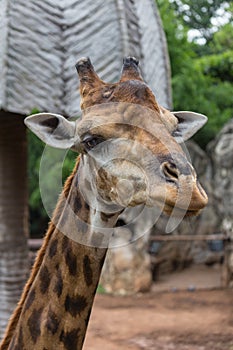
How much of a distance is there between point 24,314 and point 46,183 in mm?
470

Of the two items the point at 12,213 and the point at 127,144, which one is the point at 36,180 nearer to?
the point at 12,213

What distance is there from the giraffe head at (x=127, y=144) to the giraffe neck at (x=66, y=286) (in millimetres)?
110

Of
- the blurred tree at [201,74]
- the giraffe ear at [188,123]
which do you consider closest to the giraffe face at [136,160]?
the giraffe ear at [188,123]

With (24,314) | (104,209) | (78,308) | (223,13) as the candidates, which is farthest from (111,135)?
(223,13)

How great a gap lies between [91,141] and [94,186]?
162 mm

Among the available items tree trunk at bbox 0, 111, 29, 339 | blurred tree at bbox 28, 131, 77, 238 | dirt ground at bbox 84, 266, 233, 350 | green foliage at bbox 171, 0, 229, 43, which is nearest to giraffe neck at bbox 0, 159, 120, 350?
tree trunk at bbox 0, 111, 29, 339

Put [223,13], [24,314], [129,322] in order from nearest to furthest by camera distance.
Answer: [24,314]
[129,322]
[223,13]

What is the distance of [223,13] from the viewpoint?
43.0ft

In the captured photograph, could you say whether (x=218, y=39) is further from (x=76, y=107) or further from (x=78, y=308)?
(x=78, y=308)

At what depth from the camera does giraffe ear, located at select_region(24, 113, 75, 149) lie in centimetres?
178

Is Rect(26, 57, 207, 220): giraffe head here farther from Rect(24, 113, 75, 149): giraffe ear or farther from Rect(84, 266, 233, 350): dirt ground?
Rect(84, 266, 233, 350): dirt ground

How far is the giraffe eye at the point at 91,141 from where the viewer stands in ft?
5.64

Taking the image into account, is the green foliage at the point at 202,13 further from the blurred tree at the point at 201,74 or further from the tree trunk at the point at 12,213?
the tree trunk at the point at 12,213

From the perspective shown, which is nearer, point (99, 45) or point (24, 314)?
point (24, 314)
